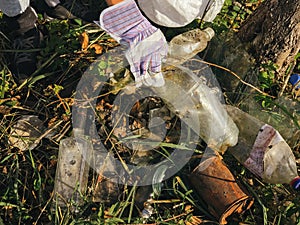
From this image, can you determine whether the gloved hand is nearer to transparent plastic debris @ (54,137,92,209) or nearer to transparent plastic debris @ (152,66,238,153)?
transparent plastic debris @ (152,66,238,153)

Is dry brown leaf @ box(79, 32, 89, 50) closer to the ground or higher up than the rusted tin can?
higher up

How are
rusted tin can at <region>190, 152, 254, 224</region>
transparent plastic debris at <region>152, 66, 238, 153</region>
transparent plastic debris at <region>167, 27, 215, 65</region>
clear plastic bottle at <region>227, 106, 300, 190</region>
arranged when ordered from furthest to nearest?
transparent plastic debris at <region>167, 27, 215, 65</region> → transparent plastic debris at <region>152, 66, 238, 153</region> → clear plastic bottle at <region>227, 106, 300, 190</region> → rusted tin can at <region>190, 152, 254, 224</region>

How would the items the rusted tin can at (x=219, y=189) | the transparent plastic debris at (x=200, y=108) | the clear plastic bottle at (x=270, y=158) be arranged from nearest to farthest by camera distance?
the rusted tin can at (x=219, y=189), the clear plastic bottle at (x=270, y=158), the transparent plastic debris at (x=200, y=108)

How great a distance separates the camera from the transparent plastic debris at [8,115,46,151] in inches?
102

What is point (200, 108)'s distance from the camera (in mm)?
2678

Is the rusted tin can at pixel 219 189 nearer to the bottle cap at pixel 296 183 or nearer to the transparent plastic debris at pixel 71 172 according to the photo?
the bottle cap at pixel 296 183

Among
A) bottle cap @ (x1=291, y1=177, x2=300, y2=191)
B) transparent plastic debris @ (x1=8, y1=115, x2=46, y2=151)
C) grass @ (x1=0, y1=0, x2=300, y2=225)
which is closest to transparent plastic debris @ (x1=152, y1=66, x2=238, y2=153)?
grass @ (x1=0, y1=0, x2=300, y2=225)

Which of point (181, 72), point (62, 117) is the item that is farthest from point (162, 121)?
point (62, 117)

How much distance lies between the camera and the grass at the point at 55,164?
243 cm

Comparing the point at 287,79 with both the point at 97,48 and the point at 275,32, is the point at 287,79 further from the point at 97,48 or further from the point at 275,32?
the point at 97,48

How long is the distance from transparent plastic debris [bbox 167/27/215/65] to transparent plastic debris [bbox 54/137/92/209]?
0.71 metres

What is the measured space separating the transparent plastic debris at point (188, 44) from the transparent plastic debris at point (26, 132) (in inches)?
32.0

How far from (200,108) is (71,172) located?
0.76 metres

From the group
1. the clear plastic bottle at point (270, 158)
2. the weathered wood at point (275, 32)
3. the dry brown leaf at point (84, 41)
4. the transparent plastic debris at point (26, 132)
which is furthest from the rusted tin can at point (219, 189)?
the dry brown leaf at point (84, 41)
